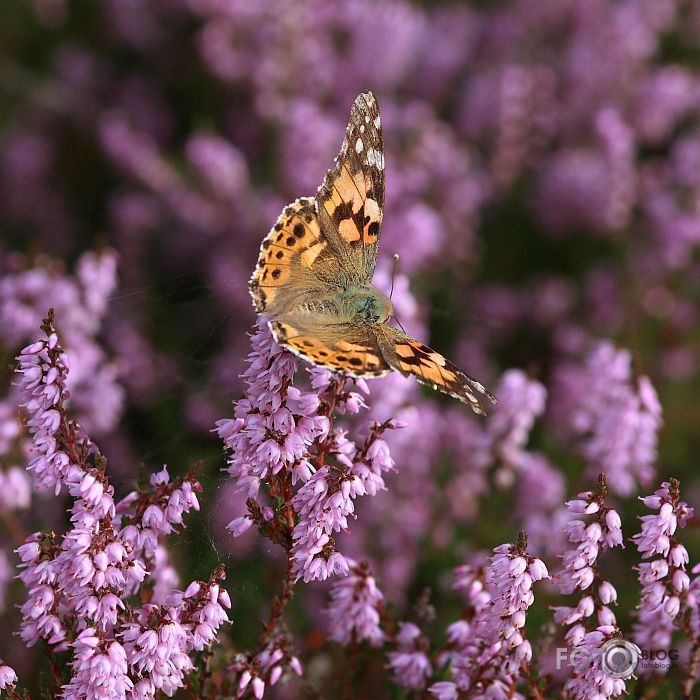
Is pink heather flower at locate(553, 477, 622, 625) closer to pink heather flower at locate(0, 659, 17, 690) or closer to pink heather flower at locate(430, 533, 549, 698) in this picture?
pink heather flower at locate(430, 533, 549, 698)

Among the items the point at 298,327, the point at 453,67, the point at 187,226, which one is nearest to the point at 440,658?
the point at 298,327

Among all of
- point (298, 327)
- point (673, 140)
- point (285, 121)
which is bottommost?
point (298, 327)

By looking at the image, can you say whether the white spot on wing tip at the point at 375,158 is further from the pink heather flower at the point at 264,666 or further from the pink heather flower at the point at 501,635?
the pink heather flower at the point at 264,666

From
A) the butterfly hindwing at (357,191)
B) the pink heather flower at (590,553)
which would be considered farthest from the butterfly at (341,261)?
the pink heather flower at (590,553)

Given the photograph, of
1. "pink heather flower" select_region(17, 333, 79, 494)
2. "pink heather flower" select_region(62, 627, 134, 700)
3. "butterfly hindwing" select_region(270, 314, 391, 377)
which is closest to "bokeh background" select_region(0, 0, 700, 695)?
"butterfly hindwing" select_region(270, 314, 391, 377)

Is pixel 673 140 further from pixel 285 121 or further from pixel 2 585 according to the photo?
pixel 2 585

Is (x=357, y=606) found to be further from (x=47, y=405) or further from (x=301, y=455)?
(x=47, y=405)

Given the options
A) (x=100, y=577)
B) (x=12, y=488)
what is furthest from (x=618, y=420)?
(x=12, y=488)
